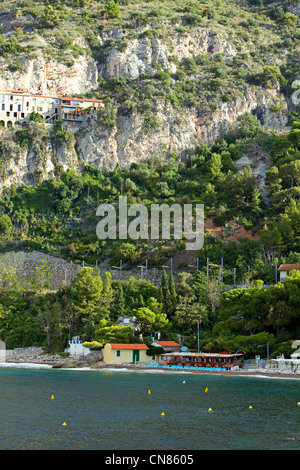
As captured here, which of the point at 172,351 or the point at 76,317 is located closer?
the point at 172,351

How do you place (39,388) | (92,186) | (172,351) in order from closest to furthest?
(39,388) < (172,351) < (92,186)

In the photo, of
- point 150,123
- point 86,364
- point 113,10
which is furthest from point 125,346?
point 113,10

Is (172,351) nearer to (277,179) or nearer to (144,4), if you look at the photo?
(277,179)

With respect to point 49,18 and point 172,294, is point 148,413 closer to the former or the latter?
point 172,294

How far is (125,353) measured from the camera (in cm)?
5878

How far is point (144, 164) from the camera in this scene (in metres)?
90.4

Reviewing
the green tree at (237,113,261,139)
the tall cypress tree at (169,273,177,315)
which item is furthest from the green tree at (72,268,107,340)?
the green tree at (237,113,261,139)
